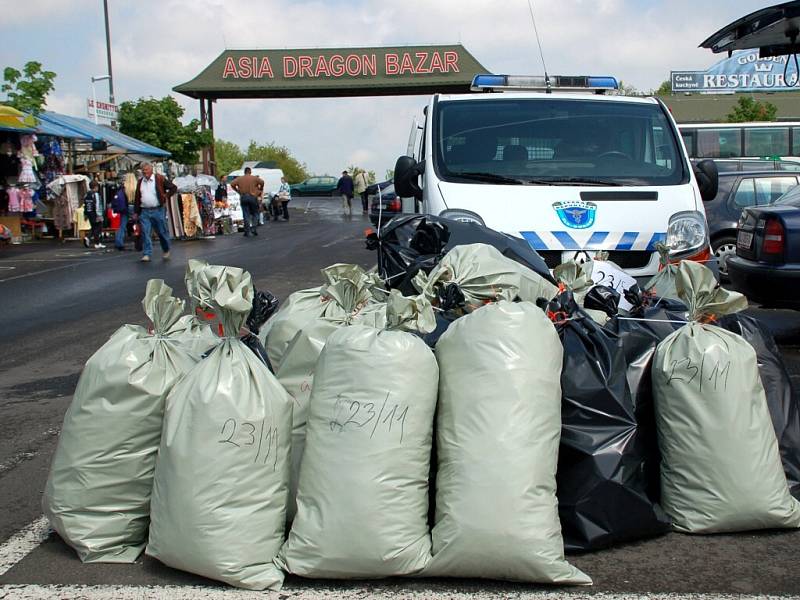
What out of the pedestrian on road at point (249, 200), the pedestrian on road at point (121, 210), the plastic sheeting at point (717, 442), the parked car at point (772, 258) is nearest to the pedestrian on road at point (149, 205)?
the pedestrian on road at point (121, 210)

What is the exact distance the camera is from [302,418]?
3432 mm

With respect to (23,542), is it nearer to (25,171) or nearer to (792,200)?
(792,200)

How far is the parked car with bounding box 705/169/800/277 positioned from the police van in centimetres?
594

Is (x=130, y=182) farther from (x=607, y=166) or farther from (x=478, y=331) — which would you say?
(x=478, y=331)

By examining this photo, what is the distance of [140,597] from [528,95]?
5.38m

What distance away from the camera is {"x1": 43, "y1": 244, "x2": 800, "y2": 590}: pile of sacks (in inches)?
117

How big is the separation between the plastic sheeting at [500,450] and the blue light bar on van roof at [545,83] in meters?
5.17

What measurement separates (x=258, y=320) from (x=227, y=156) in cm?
8265

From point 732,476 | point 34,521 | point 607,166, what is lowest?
point 34,521

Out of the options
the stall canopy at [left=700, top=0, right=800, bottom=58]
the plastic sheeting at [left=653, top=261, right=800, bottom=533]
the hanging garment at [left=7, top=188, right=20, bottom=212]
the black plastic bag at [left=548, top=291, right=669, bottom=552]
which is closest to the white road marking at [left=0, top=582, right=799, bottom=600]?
the black plastic bag at [left=548, top=291, right=669, bottom=552]

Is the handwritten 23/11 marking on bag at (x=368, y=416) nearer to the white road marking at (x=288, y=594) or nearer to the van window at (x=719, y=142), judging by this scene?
the white road marking at (x=288, y=594)

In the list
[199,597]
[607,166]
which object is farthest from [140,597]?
[607,166]

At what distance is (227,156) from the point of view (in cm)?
8375

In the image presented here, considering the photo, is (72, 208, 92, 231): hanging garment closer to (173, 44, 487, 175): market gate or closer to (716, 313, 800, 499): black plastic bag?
(173, 44, 487, 175): market gate
